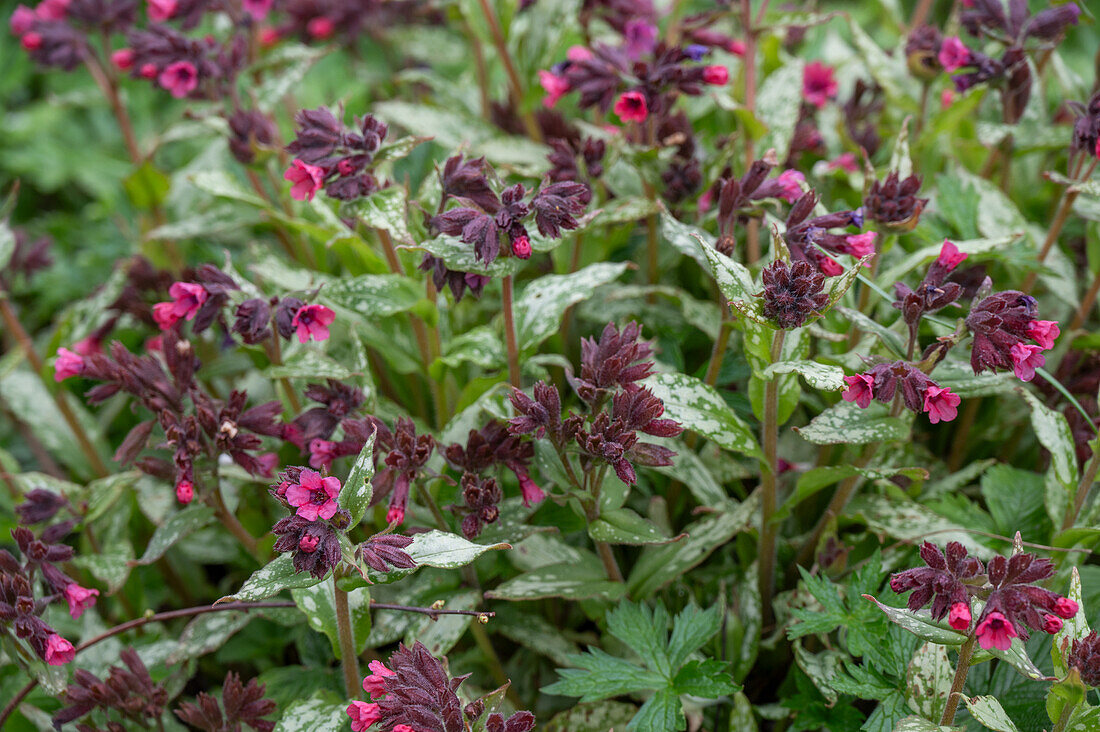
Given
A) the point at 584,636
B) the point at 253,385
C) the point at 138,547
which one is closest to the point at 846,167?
the point at 584,636

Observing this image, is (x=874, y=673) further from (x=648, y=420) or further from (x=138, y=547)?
(x=138, y=547)

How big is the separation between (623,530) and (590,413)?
21 cm

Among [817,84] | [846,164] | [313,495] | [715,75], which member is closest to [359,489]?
[313,495]

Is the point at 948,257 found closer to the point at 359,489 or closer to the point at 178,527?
the point at 359,489

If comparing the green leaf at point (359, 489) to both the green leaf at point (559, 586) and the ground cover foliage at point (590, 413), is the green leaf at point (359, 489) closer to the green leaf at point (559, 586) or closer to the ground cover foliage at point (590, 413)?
the ground cover foliage at point (590, 413)

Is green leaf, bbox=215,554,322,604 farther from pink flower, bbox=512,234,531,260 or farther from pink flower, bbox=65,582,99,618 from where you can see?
pink flower, bbox=512,234,531,260

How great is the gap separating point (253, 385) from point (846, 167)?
5.13 feet

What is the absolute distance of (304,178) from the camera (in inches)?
60.3

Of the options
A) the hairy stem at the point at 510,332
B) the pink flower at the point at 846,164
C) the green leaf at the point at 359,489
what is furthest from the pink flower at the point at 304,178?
the pink flower at the point at 846,164

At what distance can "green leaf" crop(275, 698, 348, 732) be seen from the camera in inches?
55.1

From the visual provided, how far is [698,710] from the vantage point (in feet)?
5.47

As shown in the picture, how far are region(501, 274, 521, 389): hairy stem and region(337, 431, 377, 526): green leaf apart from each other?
45 cm

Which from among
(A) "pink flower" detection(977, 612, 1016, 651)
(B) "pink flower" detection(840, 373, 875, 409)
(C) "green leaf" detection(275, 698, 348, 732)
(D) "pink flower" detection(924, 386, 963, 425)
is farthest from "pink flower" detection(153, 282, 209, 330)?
(A) "pink flower" detection(977, 612, 1016, 651)

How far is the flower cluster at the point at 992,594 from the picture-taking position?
1098 mm
